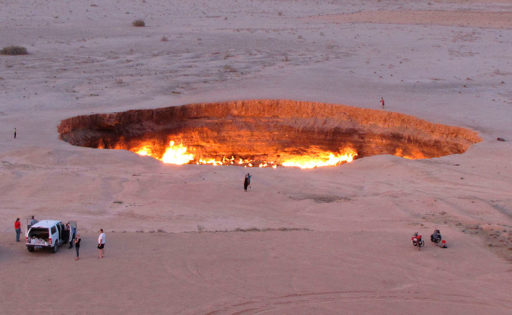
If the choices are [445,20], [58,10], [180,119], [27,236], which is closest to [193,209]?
[27,236]

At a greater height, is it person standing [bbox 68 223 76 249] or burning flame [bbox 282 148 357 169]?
burning flame [bbox 282 148 357 169]

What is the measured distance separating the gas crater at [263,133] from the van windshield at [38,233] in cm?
1189

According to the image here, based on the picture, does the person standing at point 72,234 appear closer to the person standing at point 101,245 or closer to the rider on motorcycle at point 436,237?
the person standing at point 101,245

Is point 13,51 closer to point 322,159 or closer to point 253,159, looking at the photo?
point 253,159

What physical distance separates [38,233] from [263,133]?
15583mm

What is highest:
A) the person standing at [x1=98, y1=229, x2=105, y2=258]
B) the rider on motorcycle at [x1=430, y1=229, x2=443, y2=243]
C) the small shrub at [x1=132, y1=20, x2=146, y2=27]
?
the small shrub at [x1=132, y1=20, x2=146, y2=27]

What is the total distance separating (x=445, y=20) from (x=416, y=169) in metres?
39.2

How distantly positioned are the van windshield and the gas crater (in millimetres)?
11889

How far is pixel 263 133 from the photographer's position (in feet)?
85.9

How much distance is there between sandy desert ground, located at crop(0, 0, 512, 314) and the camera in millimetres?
10281

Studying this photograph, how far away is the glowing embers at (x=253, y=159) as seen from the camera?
2484 centimetres

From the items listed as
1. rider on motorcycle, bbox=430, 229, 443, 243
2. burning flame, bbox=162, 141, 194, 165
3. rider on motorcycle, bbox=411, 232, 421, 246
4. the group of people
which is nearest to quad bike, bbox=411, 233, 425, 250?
rider on motorcycle, bbox=411, 232, 421, 246

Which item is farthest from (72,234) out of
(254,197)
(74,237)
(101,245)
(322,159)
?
(322,159)

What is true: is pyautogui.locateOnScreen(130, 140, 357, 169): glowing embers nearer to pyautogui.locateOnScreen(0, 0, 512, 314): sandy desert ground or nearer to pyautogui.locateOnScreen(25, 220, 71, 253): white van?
pyautogui.locateOnScreen(0, 0, 512, 314): sandy desert ground
